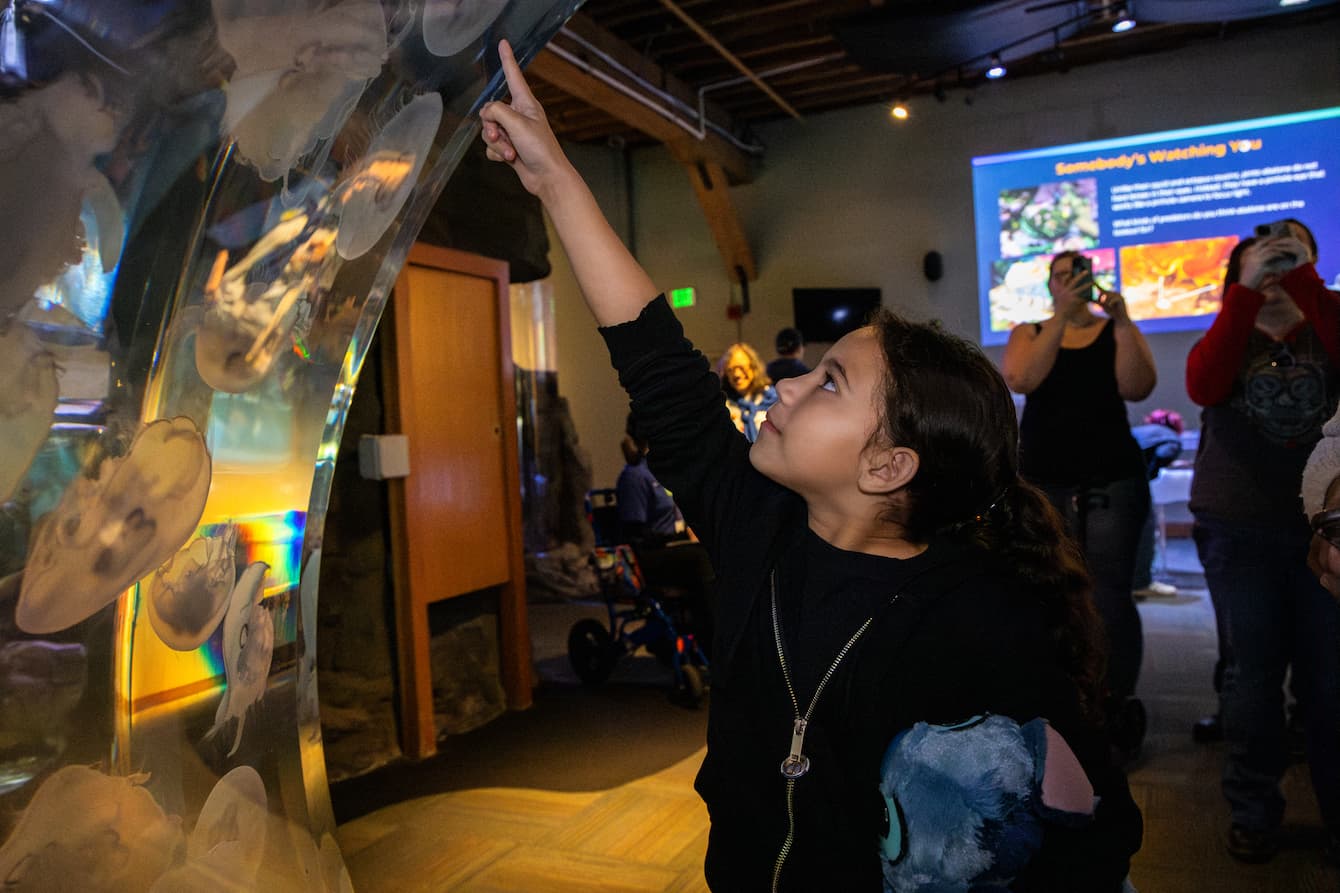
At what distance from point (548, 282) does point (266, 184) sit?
26.0 feet

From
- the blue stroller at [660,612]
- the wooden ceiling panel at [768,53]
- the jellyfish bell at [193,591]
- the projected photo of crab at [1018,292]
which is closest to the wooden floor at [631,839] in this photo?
the blue stroller at [660,612]

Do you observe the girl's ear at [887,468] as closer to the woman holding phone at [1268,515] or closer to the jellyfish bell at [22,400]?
the jellyfish bell at [22,400]

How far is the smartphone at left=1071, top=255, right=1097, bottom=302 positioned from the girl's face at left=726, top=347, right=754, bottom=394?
4.56 ft

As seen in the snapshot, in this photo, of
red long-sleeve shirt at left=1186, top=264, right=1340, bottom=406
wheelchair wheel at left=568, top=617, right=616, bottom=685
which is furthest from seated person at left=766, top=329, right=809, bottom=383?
red long-sleeve shirt at left=1186, top=264, right=1340, bottom=406

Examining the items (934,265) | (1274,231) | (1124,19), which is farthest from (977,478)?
(934,265)

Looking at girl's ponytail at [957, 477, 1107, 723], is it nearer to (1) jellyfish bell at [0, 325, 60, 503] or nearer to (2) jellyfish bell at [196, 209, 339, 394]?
(2) jellyfish bell at [196, 209, 339, 394]

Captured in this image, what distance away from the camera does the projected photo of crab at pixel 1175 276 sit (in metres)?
7.02

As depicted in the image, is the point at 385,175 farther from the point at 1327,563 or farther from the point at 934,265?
the point at 934,265

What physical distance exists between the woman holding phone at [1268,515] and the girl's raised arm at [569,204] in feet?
5.61

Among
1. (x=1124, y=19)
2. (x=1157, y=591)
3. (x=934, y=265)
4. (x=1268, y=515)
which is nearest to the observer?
(x=1268, y=515)

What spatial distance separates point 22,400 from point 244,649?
0.32 meters

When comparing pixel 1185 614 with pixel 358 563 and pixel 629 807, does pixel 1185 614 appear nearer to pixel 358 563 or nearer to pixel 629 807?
pixel 629 807

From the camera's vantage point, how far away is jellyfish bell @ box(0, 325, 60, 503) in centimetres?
61

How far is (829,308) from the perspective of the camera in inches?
320
